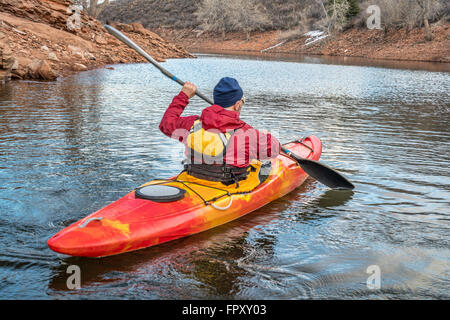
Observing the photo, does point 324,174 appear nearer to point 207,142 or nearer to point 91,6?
point 207,142

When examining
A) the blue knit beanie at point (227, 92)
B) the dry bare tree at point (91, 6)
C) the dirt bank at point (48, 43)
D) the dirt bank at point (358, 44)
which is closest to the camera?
the blue knit beanie at point (227, 92)

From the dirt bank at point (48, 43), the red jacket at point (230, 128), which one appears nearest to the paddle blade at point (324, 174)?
the red jacket at point (230, 128)

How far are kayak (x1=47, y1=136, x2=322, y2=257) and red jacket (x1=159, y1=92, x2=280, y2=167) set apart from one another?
0.44m

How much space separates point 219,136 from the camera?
4.41 metres

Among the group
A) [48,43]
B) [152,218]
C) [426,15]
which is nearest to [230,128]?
[152,218]

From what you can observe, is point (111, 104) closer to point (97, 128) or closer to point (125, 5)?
point (97, 128)

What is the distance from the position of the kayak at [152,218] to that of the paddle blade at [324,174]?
699 millimetres

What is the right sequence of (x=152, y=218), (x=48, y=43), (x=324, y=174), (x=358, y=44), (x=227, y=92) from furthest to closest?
(x=358, y=44) < (x=48, y=43) < (x=324, y=174) < (x=227, y=92) < (x=152, y=218)

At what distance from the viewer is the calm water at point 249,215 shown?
3.59 meters

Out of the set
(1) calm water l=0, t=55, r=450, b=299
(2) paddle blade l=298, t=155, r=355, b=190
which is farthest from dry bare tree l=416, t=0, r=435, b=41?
(2) paddle blade l=298, t=155, r=355, b=190

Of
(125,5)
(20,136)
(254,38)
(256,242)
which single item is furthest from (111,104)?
(125,5)

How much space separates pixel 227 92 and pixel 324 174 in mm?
2072

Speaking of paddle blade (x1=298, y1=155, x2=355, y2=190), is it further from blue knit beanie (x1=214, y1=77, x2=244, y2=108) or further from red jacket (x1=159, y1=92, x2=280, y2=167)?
blue knit beanie (x1=214, y1=77, x2=244, y2=108)

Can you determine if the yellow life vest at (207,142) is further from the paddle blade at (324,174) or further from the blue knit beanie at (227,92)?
the paddle blade at (324,174)
